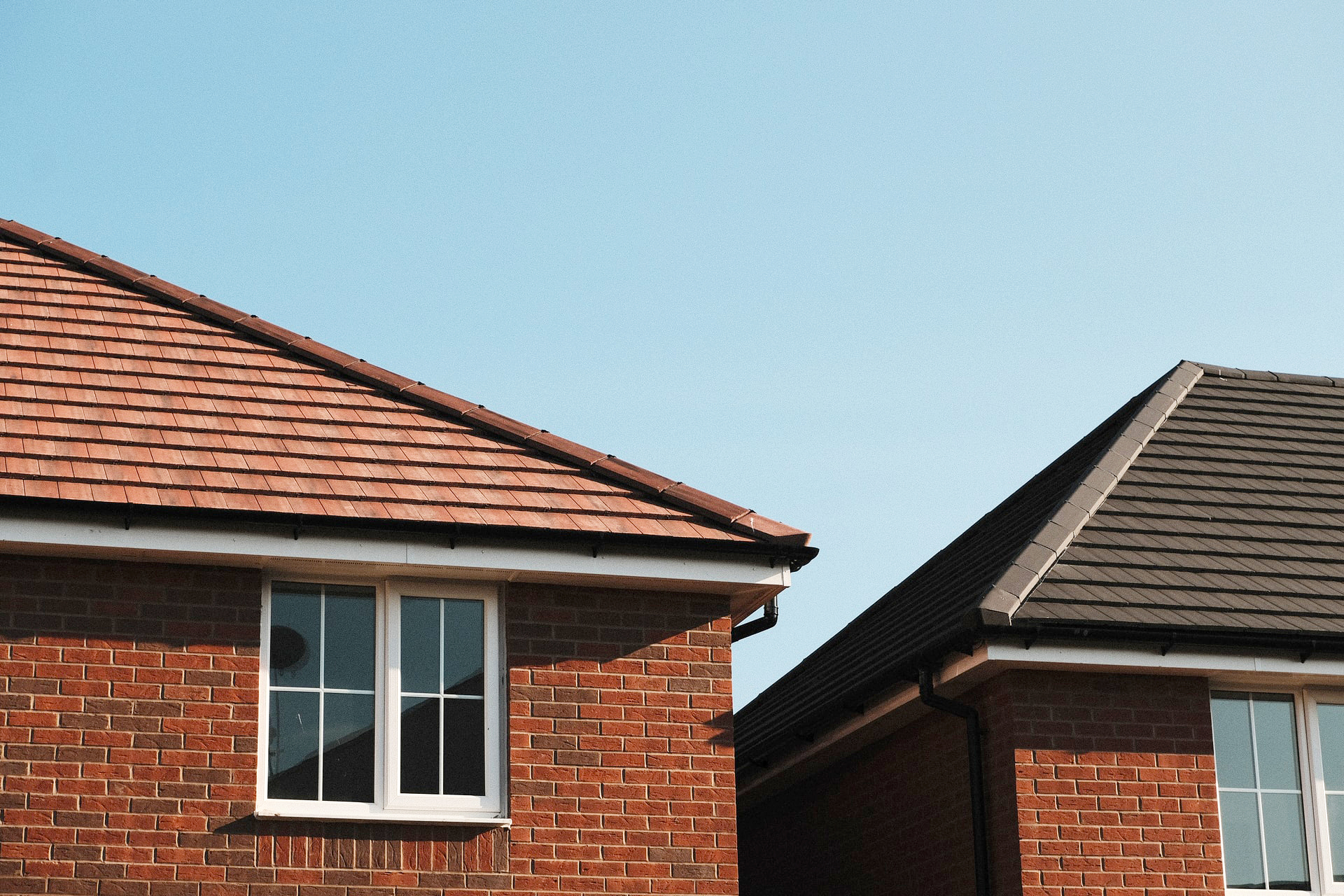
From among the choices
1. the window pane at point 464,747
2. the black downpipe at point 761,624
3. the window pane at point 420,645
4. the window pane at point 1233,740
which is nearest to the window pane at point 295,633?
the window pane at point 420,645

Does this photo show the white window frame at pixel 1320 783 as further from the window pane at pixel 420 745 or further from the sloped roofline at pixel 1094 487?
the window pane at pixel 420 745

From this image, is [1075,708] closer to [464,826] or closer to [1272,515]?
[1272,515]

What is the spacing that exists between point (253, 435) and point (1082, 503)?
5859 millimetres

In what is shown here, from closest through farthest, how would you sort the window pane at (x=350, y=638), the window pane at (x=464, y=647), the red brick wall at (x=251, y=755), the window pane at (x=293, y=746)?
the red brick wall at (x=251, y=755)
the window pane at (x=293, y=746)
the window pane at (x=350, y=638)
the window pane at (x=464, y=647)

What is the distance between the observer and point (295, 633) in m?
10.2

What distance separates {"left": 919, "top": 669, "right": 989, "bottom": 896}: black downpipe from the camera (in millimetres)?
10734

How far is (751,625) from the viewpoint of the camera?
11.6m

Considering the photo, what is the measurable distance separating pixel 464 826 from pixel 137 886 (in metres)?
1.86

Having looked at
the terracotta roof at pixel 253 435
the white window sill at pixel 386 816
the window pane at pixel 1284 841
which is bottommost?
the window pane at pixel 1284 841

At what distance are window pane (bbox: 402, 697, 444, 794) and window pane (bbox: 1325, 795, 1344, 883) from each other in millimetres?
5739

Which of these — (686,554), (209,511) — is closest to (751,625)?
(686,554)

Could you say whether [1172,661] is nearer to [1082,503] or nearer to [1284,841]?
[1284,841]

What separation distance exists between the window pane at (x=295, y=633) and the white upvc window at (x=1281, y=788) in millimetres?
5849

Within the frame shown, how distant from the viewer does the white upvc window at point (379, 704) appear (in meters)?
9.91
